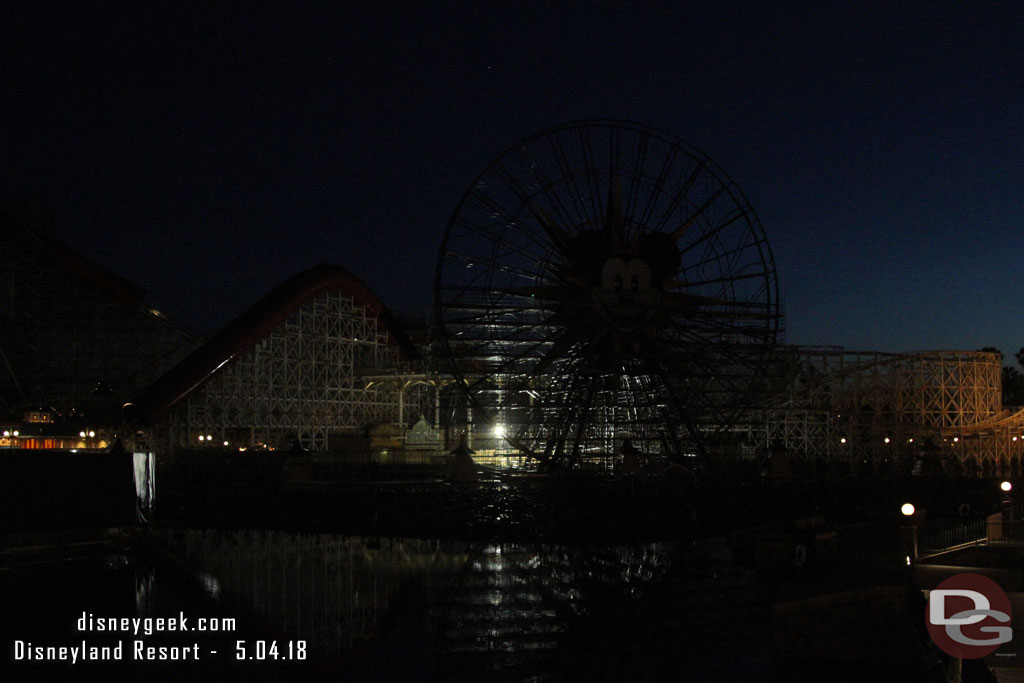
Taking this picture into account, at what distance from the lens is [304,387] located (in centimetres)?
5034


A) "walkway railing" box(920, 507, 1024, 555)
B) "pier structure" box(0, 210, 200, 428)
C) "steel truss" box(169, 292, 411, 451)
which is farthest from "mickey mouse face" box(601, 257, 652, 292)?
"pier structure" box(0, 210, 200, 428)

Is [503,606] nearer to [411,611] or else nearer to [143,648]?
[411,611]

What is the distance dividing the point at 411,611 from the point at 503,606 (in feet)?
4.66

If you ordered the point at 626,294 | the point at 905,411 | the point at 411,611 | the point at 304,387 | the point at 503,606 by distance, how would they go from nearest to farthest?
1. the point at 411,611
2. the point at 503,606
3. the point at 626,294
4. the point at 905,411
5. the point at 304,387

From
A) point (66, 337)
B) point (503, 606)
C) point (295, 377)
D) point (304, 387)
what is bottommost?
point (503, 606)

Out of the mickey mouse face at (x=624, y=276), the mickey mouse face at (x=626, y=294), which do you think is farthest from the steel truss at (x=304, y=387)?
the mickey mouse face at (x=624, y=276)

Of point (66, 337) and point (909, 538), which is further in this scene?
point (66, 337)

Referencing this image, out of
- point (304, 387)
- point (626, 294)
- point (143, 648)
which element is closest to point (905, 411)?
point (626, 294)

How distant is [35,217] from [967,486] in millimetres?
42433

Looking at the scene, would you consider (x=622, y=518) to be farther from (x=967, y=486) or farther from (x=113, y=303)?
(x=113, y=303)

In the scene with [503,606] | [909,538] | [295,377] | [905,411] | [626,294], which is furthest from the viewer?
[295,377]

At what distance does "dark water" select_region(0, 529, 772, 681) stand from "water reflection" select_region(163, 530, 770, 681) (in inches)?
1.6

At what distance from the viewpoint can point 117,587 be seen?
16734 mm

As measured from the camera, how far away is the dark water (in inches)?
463
